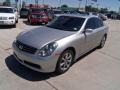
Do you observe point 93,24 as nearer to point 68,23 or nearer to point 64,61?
point 68,23

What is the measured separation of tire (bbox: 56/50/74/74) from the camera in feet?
16.1

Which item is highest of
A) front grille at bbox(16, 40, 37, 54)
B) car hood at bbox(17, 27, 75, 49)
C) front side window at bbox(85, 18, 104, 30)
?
front side window at bbox(85, 18, 104, 30)

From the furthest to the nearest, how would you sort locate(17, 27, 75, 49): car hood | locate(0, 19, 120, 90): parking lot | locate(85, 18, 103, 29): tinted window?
1. locate(85, 18, 103, 29): tinted window
2. locate(17, 27, 75, 49): car hood
3. locate(0, 19, 120, 90): parking lot

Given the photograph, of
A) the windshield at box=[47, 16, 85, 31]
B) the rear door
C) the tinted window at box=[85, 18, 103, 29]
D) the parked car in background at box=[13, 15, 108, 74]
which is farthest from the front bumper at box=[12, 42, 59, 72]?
the tinted window at box=[85, 18, 103, 29]

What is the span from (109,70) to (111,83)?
91 centimetres

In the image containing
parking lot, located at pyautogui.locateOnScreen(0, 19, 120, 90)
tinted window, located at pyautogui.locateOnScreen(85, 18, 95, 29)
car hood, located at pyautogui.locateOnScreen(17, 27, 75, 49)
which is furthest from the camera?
tinted window, located at pyautogui.locateOnScreen(85, 18, 95, 29)

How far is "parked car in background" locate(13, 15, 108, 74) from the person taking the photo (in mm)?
4621

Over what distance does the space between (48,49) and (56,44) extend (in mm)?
251

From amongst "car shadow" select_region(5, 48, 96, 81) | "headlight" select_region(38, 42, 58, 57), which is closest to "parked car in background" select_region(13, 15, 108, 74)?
"headlight" select_region(38, 42, 58, 57)

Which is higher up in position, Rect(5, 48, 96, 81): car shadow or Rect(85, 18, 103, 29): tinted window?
Rect(85, 18, 103, 29): tinted window

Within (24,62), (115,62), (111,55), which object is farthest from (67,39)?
(111,55)

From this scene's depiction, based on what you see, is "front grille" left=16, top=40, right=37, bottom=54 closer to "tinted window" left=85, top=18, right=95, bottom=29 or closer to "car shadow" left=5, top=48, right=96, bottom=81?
"car shadow" left=5, top=48, right=96, bottom=81

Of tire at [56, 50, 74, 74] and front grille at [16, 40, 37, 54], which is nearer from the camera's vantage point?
front grille at [16, 40, 37, 54]

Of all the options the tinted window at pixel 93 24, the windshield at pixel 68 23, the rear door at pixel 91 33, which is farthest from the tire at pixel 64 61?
the tinted window at pixel 93 24
